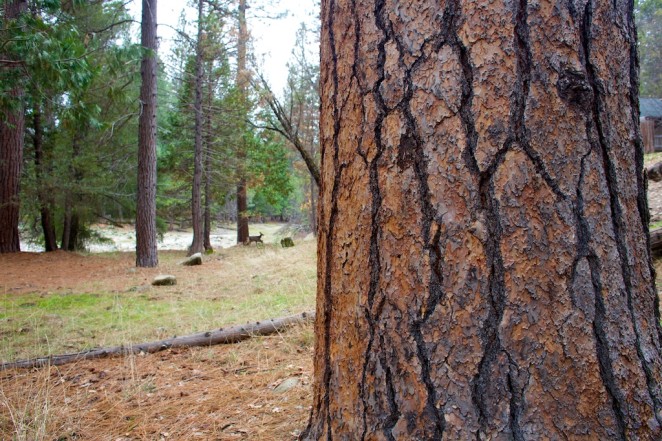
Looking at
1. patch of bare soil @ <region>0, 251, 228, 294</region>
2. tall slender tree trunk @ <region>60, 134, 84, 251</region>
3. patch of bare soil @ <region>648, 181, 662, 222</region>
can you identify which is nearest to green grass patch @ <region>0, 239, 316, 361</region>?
patch of bare soil @ <region>0, 251, 228, 294</region>

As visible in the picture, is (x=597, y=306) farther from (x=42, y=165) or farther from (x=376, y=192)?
(x=42, y=165)

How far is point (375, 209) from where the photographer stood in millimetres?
1197

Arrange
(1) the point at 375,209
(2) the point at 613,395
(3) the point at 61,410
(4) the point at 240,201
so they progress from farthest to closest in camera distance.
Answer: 1. (4) the point at 240,201
2. (3) the point at 61,410
3. (1) the point at 375,209
4. (2) the point at 613,395

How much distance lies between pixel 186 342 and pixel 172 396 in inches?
41.4

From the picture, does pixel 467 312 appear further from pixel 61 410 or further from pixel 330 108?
pixel 61 410

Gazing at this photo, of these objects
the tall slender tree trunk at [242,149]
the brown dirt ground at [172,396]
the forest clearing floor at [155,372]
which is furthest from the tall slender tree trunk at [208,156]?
the brown dirt ground at [172,396]

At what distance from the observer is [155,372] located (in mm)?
3047

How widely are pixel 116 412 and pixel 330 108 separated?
1953 mm

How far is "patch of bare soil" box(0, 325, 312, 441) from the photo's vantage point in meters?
2.08

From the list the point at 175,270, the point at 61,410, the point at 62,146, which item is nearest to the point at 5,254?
the point at 62,146

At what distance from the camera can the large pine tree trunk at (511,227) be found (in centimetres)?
105

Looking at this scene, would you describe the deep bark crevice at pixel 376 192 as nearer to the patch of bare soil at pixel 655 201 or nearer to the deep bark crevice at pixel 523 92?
the deep bark crevice at pixel 523 92

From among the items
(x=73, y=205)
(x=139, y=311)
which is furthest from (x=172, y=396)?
(x=73, y=205)

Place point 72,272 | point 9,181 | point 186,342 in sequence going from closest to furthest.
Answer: point 186,342
point 72,272
point 9,181
